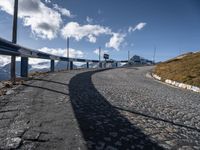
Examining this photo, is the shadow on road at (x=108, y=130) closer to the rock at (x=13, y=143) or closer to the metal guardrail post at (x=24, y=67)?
the rock at (x=13, y=143)

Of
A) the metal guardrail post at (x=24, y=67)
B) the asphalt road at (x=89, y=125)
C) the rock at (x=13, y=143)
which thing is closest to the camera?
the rock at (x=13, y=143)

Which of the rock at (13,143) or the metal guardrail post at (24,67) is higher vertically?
the metal guardrail post at (24,67)

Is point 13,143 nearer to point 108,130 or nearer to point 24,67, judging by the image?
point 108,130

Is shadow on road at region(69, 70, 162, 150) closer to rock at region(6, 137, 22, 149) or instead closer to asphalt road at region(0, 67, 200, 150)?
asphalt road at region(0, 67, 200, 150)

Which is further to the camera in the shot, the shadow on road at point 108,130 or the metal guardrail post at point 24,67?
the metal guardrail post at point 24,67

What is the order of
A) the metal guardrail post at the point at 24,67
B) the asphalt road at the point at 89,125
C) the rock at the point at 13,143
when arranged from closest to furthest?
the rock at the point at 13,143 < the asphalt road at the point at 89,125 < the metal guardrail post at the point at 24,67

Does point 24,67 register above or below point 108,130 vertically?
above

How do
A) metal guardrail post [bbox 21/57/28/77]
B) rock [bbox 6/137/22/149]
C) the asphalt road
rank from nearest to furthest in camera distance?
rock [bbox 6/137/22/149], the asphalt road, metal guardrail post [bbox 21/57/28/77]

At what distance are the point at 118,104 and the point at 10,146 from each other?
4.89m

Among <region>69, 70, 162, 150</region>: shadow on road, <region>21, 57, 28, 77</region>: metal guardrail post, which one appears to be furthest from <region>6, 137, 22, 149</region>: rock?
<region>21, 57, 28, 77</region>: metal guardrail post

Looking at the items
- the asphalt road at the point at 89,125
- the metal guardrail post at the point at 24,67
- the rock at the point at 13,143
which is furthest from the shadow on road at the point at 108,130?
the metal guardrail post at the point at 24,67

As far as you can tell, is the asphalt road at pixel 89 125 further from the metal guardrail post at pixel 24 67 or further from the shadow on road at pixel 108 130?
the metal guardrail post at pixel 24 67

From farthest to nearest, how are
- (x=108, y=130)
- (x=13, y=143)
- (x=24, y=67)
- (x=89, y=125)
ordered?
(x=24, y=67)
(x=89, y=125)
(x=108, y=130)
(x=13, y=143)

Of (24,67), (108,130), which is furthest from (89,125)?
(24,67)
